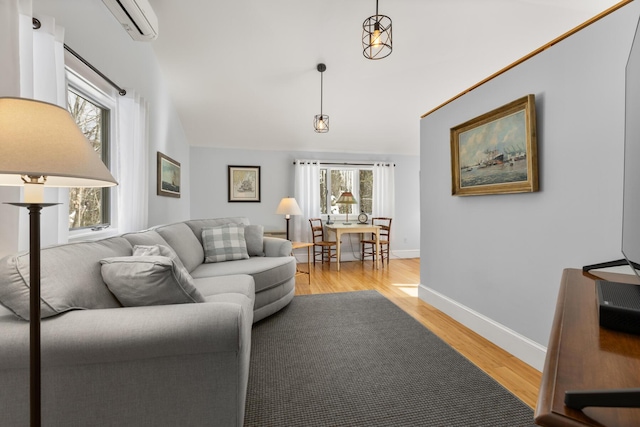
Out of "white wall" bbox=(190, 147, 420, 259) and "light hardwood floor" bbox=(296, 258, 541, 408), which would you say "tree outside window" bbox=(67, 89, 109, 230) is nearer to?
"light hardwood floor" bbox=(296, 258, 541, 408)

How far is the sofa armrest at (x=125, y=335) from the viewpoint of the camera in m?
1.05

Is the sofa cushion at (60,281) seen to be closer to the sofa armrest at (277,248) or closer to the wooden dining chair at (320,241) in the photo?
the sofa armrest at (277,248)

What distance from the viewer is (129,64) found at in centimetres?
285

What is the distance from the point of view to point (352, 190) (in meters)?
6.28

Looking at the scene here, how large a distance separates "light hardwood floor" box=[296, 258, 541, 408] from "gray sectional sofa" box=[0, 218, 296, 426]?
1.64m

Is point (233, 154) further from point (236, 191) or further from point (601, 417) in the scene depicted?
point (601, 417)

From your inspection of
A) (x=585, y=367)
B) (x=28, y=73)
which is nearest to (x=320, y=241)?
(x=28, y=73)

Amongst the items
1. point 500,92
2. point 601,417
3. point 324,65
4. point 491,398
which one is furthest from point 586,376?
point 324,65

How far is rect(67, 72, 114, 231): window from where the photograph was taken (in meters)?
2.27

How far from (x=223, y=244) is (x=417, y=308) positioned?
2115 mm

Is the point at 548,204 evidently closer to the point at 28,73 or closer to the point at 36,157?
the point at 36,157

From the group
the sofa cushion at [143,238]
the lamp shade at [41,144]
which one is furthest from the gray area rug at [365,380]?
the lamp shade at [41,144]

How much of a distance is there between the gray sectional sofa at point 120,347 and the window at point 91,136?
1199 millimetres

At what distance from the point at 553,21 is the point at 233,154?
15.9 feet
